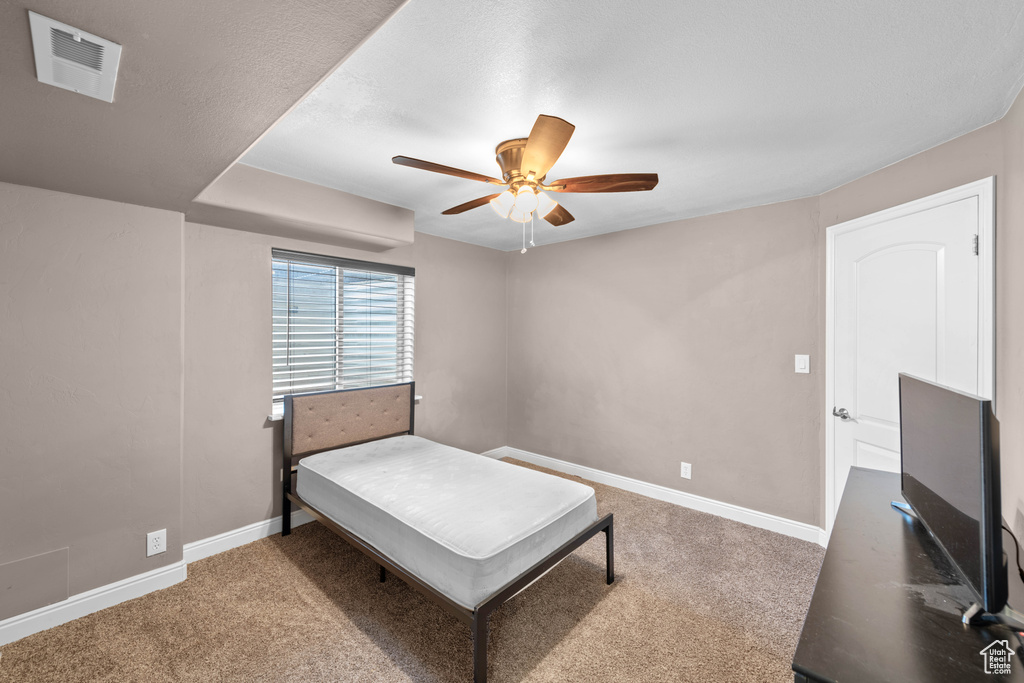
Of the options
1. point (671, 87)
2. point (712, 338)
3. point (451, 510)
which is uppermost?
point (671, 87)

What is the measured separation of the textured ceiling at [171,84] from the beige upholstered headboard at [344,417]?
164cm

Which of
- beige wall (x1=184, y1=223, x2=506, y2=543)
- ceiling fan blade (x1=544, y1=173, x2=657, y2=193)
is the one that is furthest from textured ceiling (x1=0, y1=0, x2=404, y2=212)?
ceiling fan blade (x1=544, y1=173, x2=657, y2=193)

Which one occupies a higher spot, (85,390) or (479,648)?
(85,390)

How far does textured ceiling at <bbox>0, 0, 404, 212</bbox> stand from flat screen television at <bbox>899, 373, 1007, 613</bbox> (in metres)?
1.50

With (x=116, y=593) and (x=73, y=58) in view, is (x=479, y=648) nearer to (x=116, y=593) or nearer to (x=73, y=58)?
(x=116, y=593)

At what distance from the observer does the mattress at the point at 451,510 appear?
172 centimetres

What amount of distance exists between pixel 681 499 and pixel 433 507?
7.57ft

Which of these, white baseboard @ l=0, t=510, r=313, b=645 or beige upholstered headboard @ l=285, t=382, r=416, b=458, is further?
beige upholstered headboard @ l=285, t=382, r=416, b=458

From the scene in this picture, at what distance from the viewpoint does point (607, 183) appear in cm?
196

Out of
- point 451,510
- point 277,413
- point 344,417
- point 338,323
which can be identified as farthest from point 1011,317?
point 277,413

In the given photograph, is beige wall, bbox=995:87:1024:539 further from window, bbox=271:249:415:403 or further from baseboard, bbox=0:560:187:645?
baseboard, bbox=0:560:187:645

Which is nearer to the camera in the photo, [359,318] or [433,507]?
[433,507]

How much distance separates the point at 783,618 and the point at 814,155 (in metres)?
2.34

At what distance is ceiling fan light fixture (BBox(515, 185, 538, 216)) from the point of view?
6.66 feet
